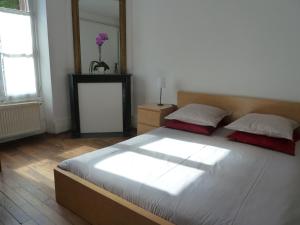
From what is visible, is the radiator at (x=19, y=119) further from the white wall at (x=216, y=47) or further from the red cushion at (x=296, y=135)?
the red cushion at (x=296, y=135)

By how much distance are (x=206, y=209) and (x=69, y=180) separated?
106 centimetres

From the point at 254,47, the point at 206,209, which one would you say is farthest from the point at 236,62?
the point at 206,209

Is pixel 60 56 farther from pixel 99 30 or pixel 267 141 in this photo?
pixel 267 141

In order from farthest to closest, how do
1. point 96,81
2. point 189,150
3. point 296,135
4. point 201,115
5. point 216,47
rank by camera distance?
point 96,81 → point 216,47 → point 201,115 → point 296,135 → point 189,150

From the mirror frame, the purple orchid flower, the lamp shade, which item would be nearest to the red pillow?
the lamp shade

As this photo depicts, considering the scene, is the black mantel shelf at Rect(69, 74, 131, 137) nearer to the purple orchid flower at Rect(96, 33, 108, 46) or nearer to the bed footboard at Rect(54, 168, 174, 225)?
the purple orchid flower at Rect(96, 33, 108, 46)

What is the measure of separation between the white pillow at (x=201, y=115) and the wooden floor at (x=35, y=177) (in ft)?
3.94

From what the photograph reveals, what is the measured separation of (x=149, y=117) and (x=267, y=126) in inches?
59.0

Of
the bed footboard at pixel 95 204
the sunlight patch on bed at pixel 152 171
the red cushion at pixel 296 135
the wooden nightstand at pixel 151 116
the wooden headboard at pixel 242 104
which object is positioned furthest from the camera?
the wooden nightstand at pixel 151 116

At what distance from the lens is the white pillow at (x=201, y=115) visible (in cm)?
263

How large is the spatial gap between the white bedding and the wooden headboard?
29.6 inches

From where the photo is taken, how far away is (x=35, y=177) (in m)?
2.44

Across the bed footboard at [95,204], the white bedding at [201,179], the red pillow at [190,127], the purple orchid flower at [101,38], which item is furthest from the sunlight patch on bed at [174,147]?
the purple orchid flower at [101,38]

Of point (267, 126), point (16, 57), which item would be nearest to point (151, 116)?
point (267, 126)
